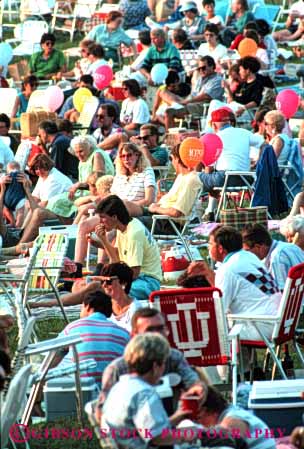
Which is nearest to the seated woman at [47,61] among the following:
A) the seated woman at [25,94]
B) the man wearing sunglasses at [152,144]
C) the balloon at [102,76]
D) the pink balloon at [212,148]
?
the seated woman at [25,94]

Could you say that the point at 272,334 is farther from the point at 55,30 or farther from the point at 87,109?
the point at 55,30

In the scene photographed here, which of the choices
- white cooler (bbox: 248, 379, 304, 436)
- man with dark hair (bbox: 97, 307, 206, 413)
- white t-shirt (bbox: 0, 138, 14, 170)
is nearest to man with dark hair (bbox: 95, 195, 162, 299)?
white cooler (bbox: 248, 379, 304, 436)

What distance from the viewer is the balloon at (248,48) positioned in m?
18.8

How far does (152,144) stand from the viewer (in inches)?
571

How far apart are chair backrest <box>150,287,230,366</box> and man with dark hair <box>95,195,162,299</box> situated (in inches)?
73.1

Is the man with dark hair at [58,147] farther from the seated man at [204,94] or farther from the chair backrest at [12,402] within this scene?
the chair backrest at [12,402]

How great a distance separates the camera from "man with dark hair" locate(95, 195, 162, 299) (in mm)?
9859

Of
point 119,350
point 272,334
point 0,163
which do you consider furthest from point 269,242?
point 0,163

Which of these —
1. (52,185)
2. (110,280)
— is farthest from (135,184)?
(110,280)

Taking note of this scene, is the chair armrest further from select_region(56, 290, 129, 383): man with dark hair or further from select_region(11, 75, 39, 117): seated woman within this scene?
select_region(11, 75, 39, 117): seated woman

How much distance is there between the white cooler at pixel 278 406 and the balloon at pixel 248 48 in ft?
38.7

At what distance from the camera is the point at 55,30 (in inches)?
942

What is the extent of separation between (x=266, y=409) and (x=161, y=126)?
10.1 meters

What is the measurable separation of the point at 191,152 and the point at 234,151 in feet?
4.21
